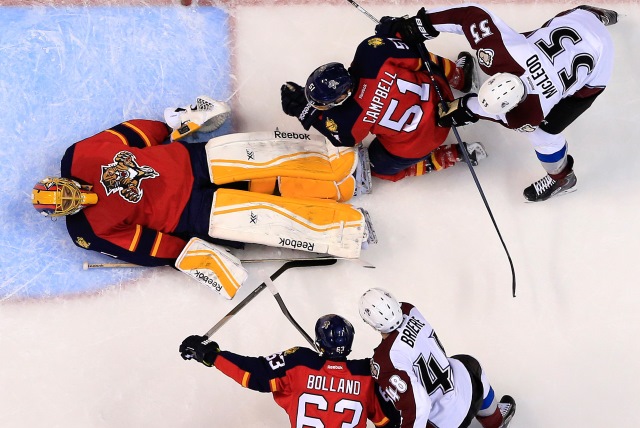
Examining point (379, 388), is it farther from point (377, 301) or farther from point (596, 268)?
point (596, 268)

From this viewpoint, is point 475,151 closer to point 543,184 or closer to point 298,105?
point 543,184

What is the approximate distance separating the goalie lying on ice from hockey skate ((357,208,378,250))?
17mm

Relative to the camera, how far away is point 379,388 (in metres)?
3.54

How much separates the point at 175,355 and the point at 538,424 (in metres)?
2.01

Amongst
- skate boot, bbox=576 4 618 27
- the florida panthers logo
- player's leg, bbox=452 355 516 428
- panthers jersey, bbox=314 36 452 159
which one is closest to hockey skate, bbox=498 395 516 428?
player's leg, bbox=452 355 516 428

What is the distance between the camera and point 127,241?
3941mm

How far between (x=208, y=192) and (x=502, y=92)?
158cm

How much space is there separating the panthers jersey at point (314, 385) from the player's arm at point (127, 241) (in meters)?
0.69

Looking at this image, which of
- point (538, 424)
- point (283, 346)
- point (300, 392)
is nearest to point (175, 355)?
point (283, 346)

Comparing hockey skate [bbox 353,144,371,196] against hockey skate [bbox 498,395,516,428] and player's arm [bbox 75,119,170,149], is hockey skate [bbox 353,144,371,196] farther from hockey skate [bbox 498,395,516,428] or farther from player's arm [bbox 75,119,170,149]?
hockey skate [bbox 498,395,516,428]

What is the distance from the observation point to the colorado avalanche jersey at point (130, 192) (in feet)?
12.7

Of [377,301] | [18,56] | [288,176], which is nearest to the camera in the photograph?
[377,301]

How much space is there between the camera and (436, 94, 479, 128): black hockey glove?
3743 mm

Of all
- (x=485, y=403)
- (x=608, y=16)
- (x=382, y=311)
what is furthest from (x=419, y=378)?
(x=608, y=16)
